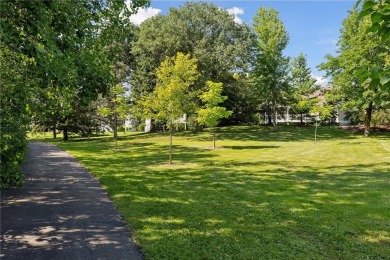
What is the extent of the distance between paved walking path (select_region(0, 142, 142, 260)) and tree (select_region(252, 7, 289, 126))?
29.6 m

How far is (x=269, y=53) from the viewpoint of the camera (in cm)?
3544

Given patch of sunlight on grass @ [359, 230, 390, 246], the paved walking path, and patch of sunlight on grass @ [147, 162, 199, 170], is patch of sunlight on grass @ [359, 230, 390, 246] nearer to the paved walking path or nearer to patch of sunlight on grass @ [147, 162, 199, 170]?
the paved walking path

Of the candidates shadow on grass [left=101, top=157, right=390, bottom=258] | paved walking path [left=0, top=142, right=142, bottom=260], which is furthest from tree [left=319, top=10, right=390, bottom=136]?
paved walking path [left=0, top=142, right=142, bottom=260]

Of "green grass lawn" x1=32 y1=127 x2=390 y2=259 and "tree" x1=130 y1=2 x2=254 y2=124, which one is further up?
"tree" x1=130 y1=2 x2=254 y2=124

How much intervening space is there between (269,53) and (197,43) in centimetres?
857

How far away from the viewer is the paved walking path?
15.9ft

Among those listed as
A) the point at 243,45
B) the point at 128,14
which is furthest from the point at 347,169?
the point at 243,45

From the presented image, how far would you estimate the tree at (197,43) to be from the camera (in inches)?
1310

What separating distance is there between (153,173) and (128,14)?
6396 mm

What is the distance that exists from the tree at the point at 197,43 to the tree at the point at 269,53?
1424 millimetres

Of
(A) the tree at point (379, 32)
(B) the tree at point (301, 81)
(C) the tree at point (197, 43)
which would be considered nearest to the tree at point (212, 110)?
(C) the tree at point (197, 43)

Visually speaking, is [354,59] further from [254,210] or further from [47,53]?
[47,53]

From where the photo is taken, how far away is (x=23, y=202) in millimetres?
7539

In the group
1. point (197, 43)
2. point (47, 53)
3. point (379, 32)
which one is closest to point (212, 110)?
point (197, 43)
